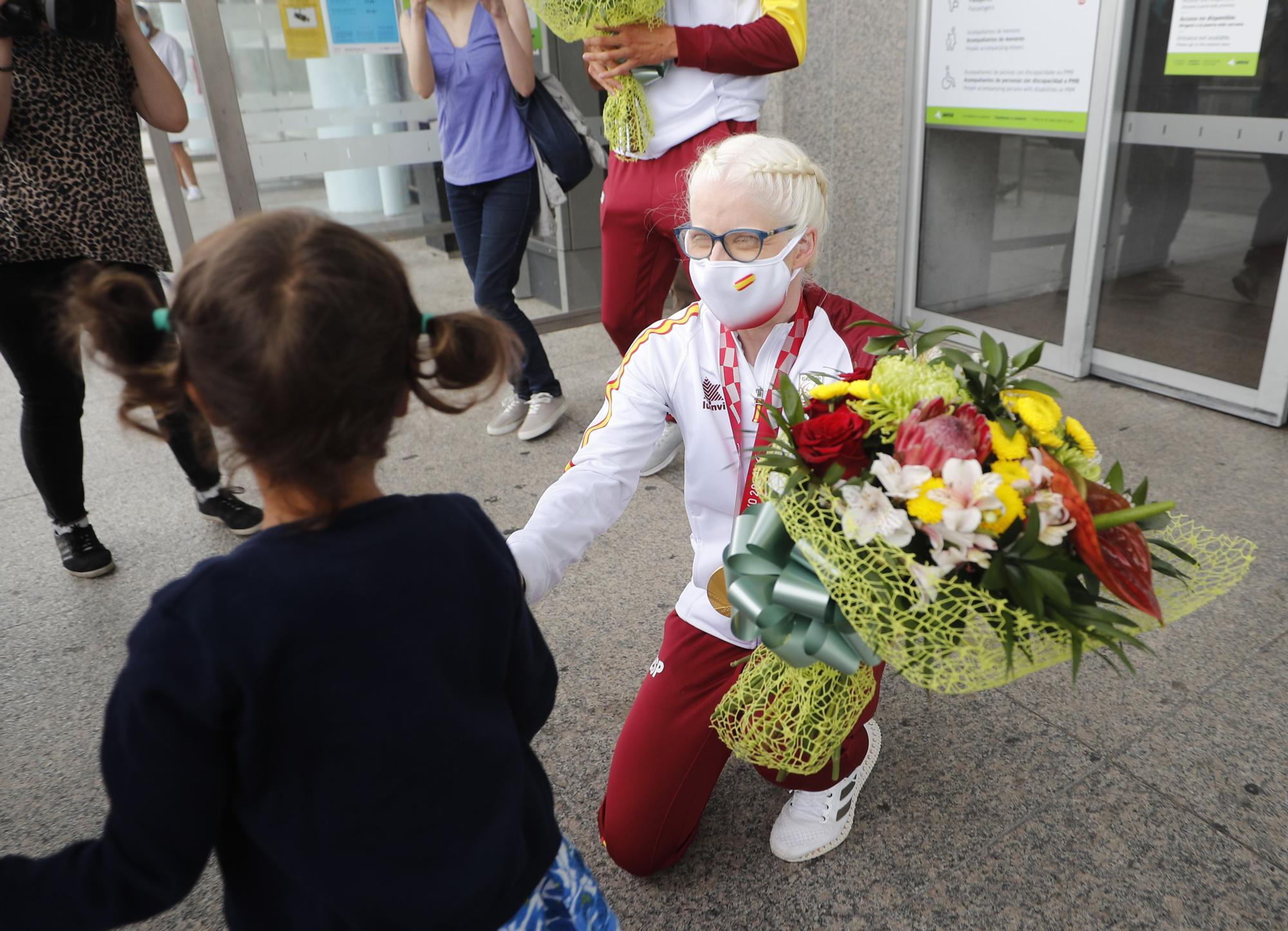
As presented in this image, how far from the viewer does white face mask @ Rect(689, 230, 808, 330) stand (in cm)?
198

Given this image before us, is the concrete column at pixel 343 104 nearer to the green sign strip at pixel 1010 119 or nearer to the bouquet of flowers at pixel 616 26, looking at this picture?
the bouquet of flowers at pixel 616 26

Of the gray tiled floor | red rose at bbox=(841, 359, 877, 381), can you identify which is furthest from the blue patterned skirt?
red rose at bbox=(841, 359, 877, 381)

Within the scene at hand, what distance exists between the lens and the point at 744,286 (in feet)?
6.51

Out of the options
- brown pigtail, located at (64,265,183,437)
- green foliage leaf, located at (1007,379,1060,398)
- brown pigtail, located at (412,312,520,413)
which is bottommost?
green foliage leaf, located at (1007,379,1060,398)

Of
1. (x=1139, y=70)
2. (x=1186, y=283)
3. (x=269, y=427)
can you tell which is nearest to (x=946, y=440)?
(x=269, y=427)

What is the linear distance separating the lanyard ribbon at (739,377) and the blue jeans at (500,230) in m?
1.98

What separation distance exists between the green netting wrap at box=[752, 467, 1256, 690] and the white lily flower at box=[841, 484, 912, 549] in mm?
19

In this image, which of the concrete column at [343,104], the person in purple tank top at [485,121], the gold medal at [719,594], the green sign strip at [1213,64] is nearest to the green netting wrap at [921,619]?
the gold medal at [719,594]

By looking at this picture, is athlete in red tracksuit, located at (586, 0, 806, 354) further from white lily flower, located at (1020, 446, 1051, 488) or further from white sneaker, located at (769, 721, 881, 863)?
white lily flower, located at (1020, 446, 1051, 488)

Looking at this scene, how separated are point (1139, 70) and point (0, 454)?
5050 mm

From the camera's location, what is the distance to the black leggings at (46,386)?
2738 mm

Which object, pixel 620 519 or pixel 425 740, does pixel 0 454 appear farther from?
pixel 425 740

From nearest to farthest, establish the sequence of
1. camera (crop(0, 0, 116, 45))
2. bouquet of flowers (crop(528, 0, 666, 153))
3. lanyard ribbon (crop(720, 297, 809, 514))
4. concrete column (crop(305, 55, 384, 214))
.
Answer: lanyard ribbon (crop(720, 297, 809, 514)), camera (crop(0, 0, 116, 45)), bouquet of flowers (crop(528, 0, 666, 153)), concrete column (crop(305, 55, 384, 214))

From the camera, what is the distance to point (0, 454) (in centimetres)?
432
